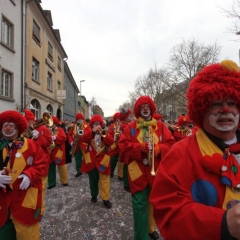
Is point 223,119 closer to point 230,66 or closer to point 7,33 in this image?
point 230,66

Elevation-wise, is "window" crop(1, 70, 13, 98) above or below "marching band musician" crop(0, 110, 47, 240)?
above

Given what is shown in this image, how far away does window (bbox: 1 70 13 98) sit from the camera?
460 inches

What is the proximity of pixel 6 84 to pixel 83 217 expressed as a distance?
408 inches

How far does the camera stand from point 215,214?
1.14m

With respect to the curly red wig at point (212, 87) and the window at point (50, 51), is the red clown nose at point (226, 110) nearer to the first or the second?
the curly red wig at point (212, 87)

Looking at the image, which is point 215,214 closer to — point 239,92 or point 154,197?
point 154,197

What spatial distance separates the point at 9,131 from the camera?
2721 millimetres

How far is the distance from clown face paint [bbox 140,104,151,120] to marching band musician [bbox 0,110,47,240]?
168 centimetres

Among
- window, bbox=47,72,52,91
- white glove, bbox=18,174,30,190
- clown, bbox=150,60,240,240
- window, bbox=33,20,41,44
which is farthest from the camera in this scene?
window, bbox=47,72,52,91

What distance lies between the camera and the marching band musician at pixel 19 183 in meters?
2.41

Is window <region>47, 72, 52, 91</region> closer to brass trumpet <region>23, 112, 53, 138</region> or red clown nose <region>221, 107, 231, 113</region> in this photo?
brass trumpet <region>23, 112, 53, 138</region>

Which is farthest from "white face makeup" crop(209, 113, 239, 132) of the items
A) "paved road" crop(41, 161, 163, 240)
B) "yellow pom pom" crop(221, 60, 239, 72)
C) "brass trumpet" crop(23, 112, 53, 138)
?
"brass trumpet" crop(23, 112, 53, 138)

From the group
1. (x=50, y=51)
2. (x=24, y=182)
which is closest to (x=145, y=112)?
(x=24, y=182)

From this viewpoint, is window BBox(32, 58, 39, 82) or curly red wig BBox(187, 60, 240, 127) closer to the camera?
curly red wig BBox(187, 60, 240, 127)
